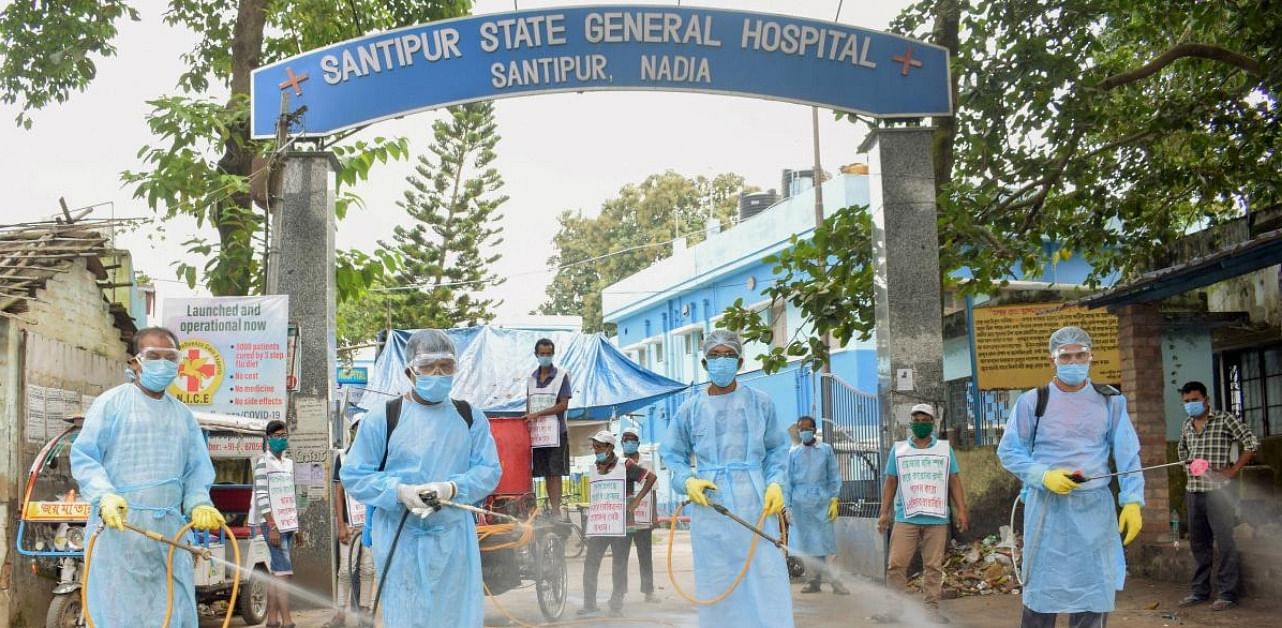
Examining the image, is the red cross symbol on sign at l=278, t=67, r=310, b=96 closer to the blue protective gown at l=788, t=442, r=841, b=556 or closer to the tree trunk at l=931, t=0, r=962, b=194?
the tree trunk at l=931, t=0, r=962, b=194

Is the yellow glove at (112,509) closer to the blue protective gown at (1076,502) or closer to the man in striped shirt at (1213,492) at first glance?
the blue protective gown at (1076,502)

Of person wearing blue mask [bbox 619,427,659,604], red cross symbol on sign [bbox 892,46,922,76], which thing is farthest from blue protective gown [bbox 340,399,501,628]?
red cross symbol on sign [bbox 892,46,922,76]

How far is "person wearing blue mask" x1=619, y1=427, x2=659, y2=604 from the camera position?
537 inches

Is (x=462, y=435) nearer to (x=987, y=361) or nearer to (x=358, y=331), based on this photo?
(x=987, y=361)

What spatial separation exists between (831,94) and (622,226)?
41.8 meters

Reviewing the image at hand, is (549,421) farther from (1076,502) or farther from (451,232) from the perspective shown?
(451,232)

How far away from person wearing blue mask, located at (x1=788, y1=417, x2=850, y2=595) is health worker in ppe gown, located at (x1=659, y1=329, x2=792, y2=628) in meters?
6.59

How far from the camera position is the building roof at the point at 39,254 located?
12969 mm

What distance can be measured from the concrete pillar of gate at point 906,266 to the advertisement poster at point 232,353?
567 centimetres

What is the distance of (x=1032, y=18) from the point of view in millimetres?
14969

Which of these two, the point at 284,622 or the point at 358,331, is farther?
the point at 358,331

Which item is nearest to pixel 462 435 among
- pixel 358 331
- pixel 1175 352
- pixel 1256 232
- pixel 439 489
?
pixel 439 489

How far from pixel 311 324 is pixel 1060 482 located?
809 centimetres

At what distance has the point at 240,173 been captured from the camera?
18328 mm
